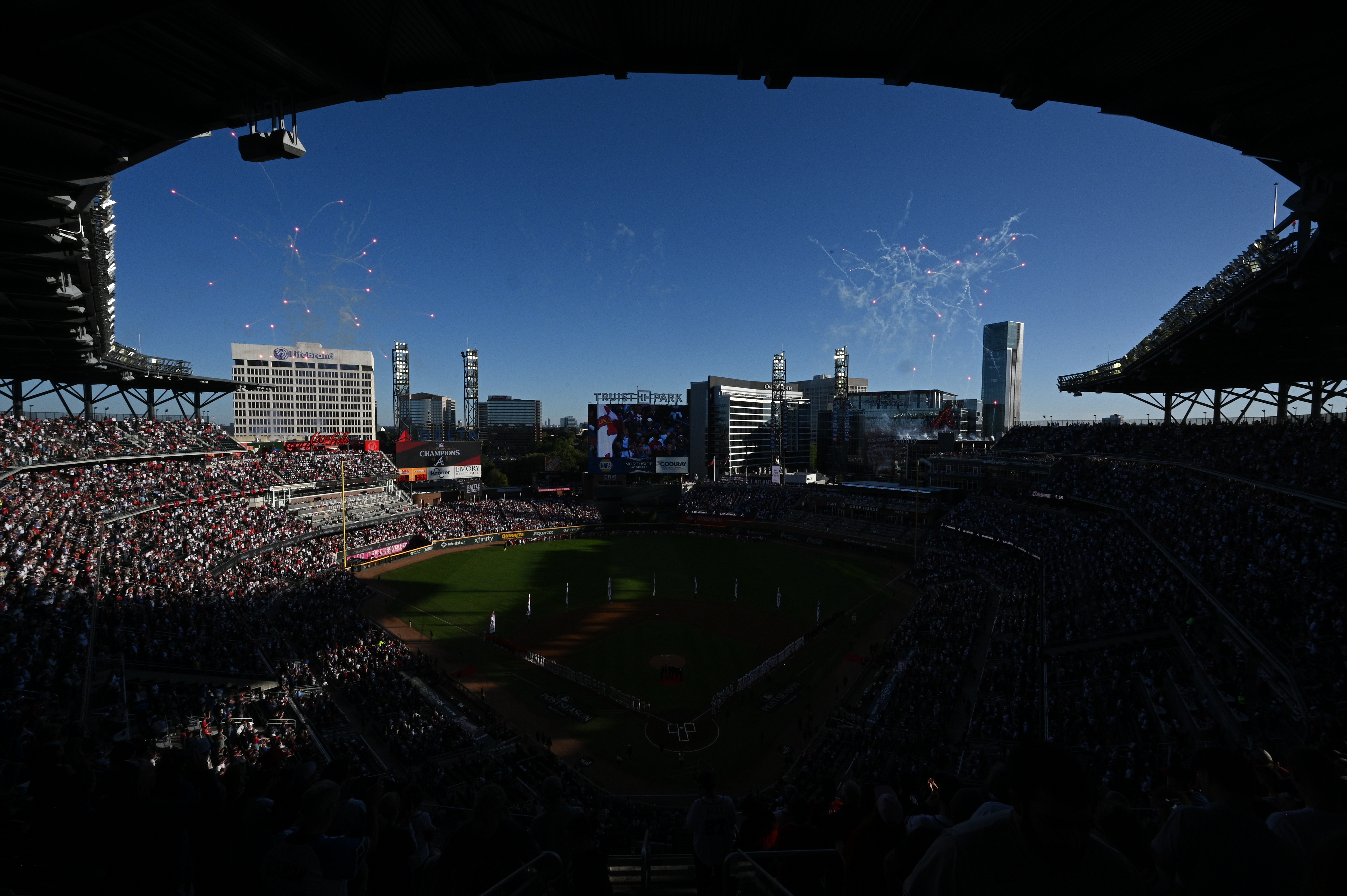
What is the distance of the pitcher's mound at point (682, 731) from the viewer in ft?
64.0

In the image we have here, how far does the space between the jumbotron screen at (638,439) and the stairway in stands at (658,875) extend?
56329mm

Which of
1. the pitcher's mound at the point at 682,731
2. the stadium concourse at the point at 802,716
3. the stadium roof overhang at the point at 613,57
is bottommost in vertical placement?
the pitcher's mound at the point at 682,731

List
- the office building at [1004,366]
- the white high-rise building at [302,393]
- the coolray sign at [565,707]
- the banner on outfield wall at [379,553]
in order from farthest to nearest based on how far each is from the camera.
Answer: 1. the office building at [1004,366]
2. the white high-rise building at [302,393]
3. the banner on outfield wall at [379,553]
4. the coolray sign at [565,707]

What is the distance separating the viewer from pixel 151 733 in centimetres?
1345

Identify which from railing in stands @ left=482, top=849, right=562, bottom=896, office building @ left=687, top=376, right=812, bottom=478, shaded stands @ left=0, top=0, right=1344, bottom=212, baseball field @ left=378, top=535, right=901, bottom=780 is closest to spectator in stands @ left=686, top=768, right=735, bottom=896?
railing in stands @ left=482, top=849, right=562, bottom=896

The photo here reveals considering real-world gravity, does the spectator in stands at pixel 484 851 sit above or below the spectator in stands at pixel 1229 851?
below

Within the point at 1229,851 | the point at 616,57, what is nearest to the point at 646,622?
the point at 616,57

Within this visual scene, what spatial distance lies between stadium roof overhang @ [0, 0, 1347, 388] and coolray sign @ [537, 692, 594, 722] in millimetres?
19892

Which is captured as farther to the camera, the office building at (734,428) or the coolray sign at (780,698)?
the office building at (734,428)

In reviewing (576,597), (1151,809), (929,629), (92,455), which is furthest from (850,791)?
(92,455)

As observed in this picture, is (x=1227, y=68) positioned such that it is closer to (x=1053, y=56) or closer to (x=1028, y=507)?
(x=1053, y=56)

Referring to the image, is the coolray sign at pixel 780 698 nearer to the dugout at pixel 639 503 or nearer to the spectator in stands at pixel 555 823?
the spectator in stands at pixel 555 823

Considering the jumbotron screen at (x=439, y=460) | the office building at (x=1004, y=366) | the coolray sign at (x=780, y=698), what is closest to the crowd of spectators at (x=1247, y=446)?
the coolray sign at (x=780, y=698)

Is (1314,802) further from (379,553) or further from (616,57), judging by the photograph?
(379,553)
